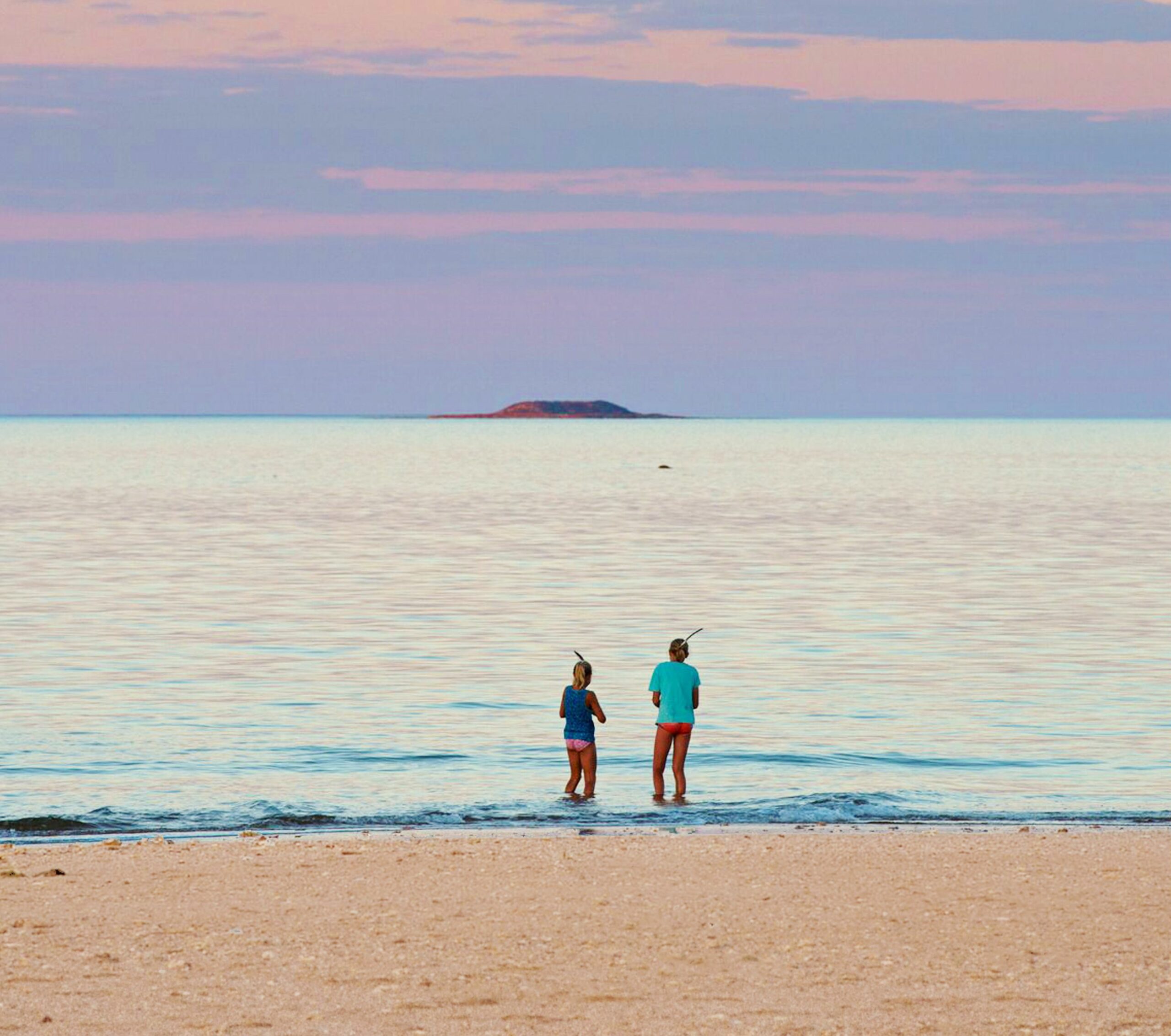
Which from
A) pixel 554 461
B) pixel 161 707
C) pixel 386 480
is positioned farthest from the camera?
pixel 554 461

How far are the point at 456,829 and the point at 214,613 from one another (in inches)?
899

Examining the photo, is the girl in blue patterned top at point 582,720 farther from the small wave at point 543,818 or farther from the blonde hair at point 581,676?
the small wave at point 543,818

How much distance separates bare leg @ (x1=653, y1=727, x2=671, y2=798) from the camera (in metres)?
20.0

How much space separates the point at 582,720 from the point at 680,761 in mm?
1317

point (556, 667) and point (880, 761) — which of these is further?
point (556, 667)

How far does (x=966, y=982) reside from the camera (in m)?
11.4

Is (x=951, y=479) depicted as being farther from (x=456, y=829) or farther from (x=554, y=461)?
(x=456, y=829)

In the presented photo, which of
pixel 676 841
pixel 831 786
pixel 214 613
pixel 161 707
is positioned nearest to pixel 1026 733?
pixel 831 786

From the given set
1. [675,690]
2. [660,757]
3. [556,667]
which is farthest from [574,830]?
[556,667]

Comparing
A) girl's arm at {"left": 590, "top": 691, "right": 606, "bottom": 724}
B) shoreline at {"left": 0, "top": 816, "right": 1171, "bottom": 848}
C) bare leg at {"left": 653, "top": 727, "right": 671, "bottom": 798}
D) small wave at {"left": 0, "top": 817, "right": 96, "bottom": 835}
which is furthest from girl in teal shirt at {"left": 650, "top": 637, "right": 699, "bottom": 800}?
small wave at {"left": 0, "top": 817, "right": 96, "bottom": 835}

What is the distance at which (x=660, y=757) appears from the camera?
20.1 metres

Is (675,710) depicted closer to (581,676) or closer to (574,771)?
(581,676)

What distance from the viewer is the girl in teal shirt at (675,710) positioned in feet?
65.3

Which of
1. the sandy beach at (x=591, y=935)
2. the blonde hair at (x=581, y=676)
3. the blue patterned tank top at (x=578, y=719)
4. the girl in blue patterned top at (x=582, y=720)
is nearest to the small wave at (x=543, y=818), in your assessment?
the girl in blue patterned top at (x=582, y=720)
